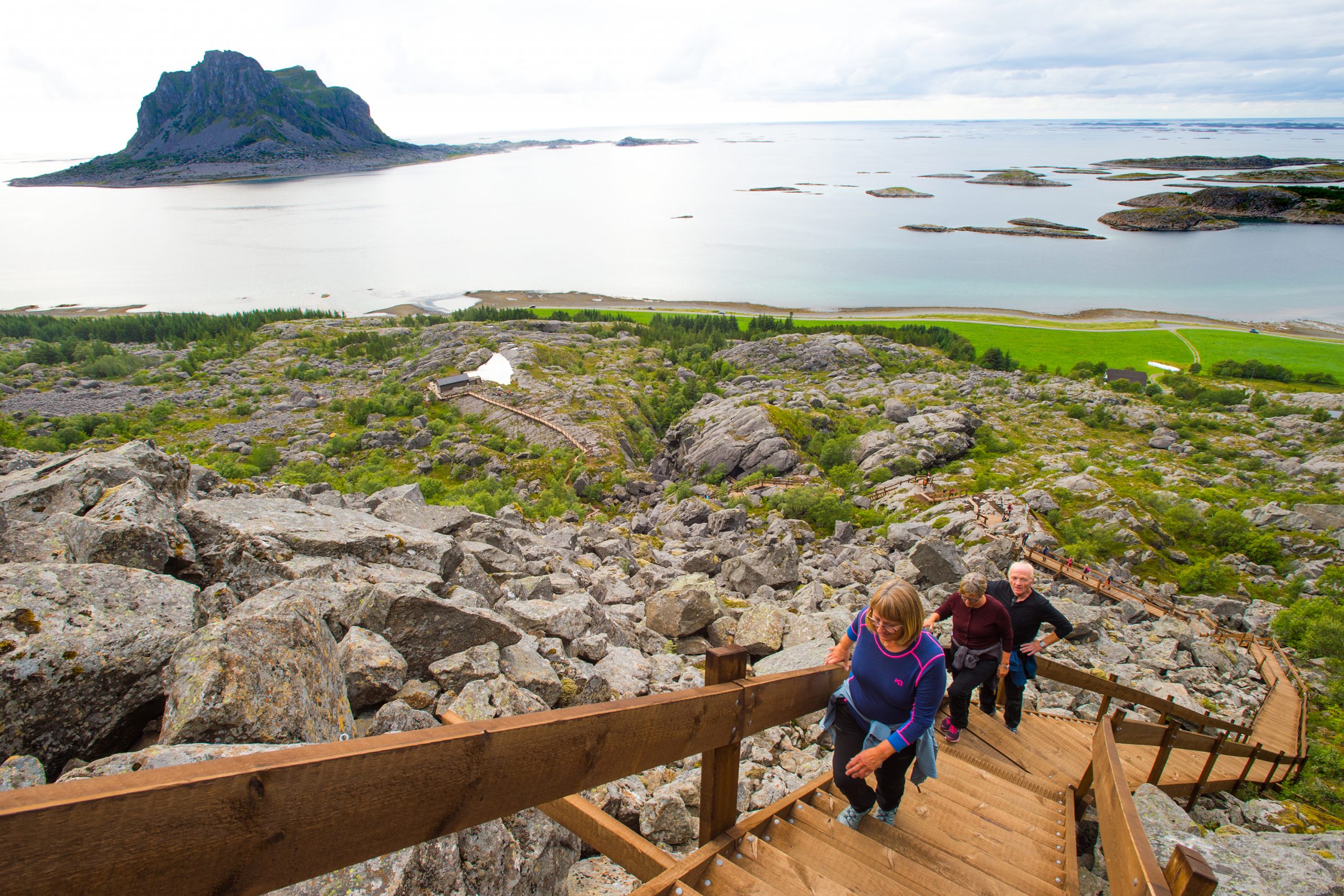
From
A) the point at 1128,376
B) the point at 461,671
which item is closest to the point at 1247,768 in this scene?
the point at 461,671

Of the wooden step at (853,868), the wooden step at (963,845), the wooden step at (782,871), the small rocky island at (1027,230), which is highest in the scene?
the small rocky island at (1027,230)

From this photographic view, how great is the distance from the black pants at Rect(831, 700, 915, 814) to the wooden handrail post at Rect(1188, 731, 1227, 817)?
183 inches

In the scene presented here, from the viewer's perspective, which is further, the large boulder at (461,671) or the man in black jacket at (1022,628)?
the man in black jacket at (1022,628)

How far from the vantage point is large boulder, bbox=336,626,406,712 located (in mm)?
5066

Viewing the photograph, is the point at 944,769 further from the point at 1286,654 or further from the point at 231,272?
the point at 231,272

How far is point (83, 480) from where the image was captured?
7082 mm

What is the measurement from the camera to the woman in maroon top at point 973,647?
604 cm

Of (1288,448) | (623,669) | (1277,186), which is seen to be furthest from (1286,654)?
(1277,186)

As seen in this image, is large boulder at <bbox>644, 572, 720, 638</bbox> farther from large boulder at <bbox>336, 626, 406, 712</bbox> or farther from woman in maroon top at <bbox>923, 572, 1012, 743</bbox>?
large boulder at <bbox>336, 626, 406, 712</bbox>

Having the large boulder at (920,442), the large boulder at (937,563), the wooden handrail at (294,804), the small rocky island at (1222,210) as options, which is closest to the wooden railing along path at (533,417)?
the large boulder at (920,442)

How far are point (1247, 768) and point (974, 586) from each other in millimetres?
5480

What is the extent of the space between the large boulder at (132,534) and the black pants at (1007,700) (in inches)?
313

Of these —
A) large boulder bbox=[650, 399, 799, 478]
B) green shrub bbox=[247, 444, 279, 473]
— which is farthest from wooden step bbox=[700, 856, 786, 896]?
green shrub bbox=[247, 444, 279, 473]

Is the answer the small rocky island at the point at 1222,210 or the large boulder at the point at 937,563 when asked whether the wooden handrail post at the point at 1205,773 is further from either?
the small rocky island at the point at 1222,210
